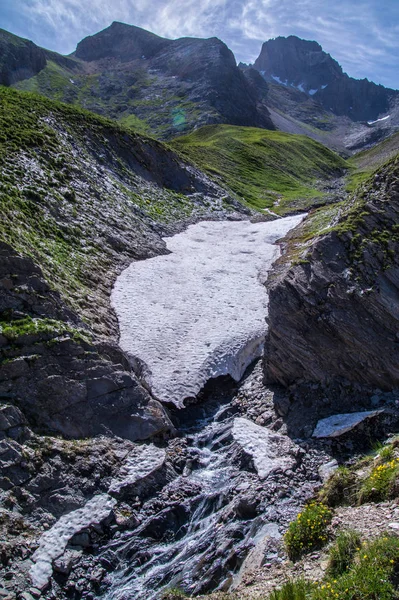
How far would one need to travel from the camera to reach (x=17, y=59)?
17200 centimetres

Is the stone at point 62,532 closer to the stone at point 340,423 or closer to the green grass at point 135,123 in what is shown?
the stone at point 340,423

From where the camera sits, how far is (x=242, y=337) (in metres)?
24.0

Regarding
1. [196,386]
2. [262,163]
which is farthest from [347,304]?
[262,163]

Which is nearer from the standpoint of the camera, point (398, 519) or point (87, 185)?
point (398, 519)

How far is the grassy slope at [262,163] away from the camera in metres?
74.8

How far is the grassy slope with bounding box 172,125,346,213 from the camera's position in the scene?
74750mm

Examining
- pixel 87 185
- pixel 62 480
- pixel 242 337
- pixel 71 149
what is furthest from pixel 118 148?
pixel 62 480

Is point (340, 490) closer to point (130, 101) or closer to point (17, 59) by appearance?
point (130, 101)

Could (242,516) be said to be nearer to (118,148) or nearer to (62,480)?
(62,480)

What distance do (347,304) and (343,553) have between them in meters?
11.2

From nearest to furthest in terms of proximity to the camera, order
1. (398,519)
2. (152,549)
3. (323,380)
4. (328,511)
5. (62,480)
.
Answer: (398,519) → (328,511) → (152,549) → (62,480) → (323,380)

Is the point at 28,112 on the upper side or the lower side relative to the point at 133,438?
upper

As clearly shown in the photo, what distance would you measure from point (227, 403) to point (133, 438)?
5306 mm

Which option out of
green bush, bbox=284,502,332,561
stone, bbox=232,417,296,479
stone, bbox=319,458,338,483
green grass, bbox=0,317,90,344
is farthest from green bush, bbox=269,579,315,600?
green grass, bbox=0,317,90,344
